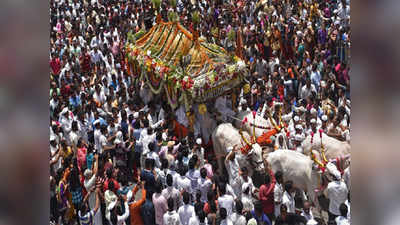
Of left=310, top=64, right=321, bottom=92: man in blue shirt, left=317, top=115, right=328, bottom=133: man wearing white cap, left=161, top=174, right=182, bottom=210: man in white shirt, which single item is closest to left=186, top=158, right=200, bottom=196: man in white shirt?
left=161, top=174, right=182, bottom=210: man in white shirt

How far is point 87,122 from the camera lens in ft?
31.9

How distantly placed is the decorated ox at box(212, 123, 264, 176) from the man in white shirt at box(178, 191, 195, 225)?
5.66 feet

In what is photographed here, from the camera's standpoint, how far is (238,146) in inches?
314

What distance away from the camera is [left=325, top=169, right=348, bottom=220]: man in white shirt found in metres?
6.10

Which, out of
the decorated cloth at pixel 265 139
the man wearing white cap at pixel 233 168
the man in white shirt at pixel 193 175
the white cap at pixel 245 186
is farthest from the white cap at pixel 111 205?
the decorated cloth at pixel 265 139

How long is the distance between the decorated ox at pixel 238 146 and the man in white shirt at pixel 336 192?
1.41m

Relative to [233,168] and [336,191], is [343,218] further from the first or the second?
[233,168]

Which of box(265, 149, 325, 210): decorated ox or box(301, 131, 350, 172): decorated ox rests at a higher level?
box(301, 131, 350, 172): decorated ox

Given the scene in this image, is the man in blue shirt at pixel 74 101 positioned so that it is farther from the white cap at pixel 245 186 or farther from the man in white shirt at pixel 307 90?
the white cap at pixel 245 186

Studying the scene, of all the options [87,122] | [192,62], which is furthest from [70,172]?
[192,62]

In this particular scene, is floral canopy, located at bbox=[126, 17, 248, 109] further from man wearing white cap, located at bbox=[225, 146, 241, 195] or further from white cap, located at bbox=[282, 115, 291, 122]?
man wearing white cap, located at bbox=[225, 146, 241, 195]
